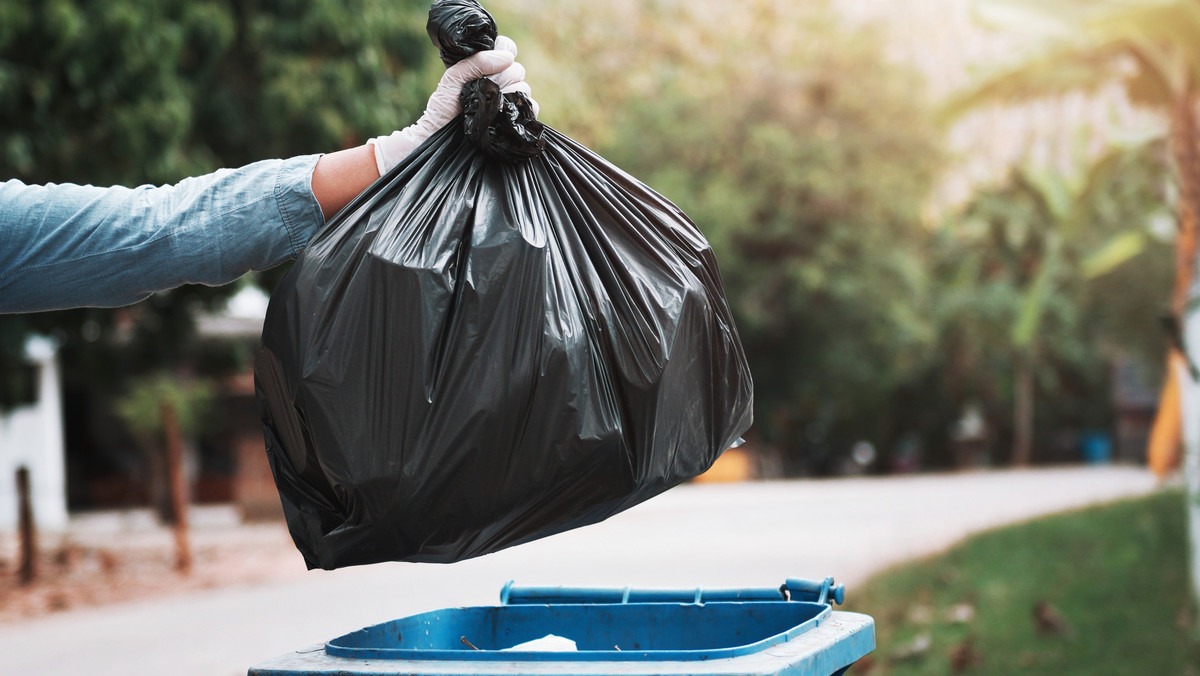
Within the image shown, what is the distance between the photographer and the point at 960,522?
12812 mm

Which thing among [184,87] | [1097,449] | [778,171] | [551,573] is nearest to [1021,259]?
[1097,449]

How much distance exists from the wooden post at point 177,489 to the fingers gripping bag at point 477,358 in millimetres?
9924

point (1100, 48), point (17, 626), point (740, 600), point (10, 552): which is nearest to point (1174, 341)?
point (1100, 48)

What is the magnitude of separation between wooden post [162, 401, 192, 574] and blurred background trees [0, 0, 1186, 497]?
0.64 meters

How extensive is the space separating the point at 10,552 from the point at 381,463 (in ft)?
45.7

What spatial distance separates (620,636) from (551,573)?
292 inches

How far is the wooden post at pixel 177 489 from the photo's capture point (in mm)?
11367

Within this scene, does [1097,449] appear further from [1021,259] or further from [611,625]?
[611,625]

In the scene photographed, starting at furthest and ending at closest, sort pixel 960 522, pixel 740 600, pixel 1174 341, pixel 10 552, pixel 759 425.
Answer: pixel 759 425
pixel 10 552
pixel 960 522
pixel 1174 341
pixel 740 600

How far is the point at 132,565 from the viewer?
39.2 ft

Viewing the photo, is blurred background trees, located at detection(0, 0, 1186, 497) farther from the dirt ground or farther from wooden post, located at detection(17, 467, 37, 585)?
the dirt ground

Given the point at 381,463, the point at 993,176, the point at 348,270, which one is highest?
the point at 993,176

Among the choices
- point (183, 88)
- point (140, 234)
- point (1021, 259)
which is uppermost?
point (1021, 259)

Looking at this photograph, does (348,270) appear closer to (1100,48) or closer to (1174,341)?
(1174,341)
